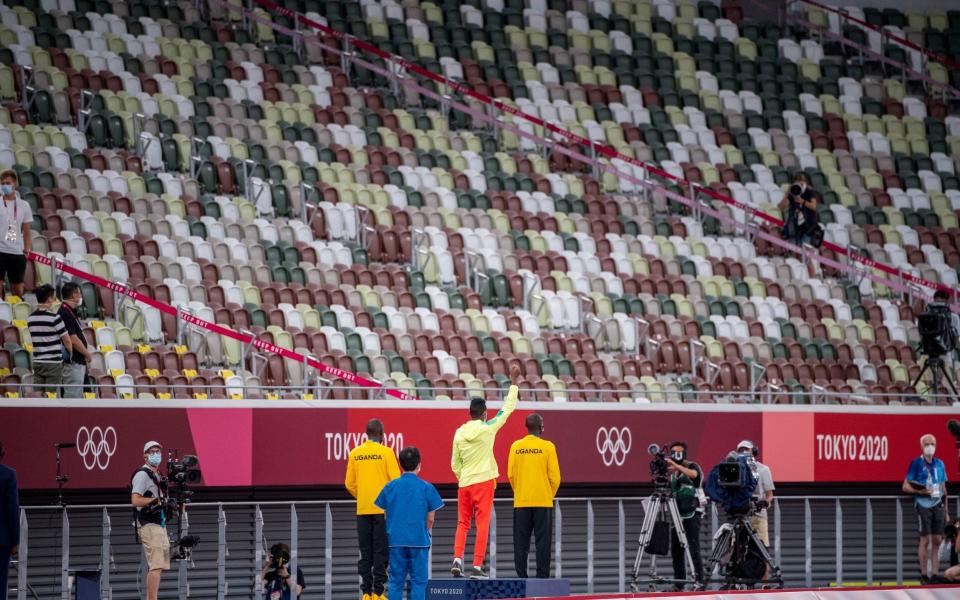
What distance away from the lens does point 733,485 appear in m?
16.2

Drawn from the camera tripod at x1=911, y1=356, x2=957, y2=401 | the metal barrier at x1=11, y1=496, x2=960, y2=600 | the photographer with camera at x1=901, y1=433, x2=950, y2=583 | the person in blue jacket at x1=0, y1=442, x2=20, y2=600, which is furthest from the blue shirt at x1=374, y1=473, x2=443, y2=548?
the camera tripod at x1=911, y1=356, x2=957, y2=401

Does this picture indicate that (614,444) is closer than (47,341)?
No

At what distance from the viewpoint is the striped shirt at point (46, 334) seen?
15.2m

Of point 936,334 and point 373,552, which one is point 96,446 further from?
point 936,334

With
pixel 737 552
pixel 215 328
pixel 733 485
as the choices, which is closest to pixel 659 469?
pixel 733 485

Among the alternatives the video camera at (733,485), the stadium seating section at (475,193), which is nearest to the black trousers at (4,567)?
the stadium seating section at (475,193)

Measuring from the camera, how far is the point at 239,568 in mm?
16766

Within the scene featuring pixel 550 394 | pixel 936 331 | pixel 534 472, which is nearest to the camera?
pixel 534 472

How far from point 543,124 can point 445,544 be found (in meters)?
10.3

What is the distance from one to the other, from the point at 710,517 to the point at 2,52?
12.8m

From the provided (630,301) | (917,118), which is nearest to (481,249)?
(630,301)

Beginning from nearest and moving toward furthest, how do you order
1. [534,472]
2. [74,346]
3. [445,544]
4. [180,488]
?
1. [180,488]
2. [534,472]
3. [74,346]
4. [445,544]

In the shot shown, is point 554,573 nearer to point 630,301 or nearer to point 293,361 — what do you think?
point 293,361

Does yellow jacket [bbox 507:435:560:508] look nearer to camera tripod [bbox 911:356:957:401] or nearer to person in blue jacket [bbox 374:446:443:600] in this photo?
person in blue jacket [bbox 374:446:443:600]
